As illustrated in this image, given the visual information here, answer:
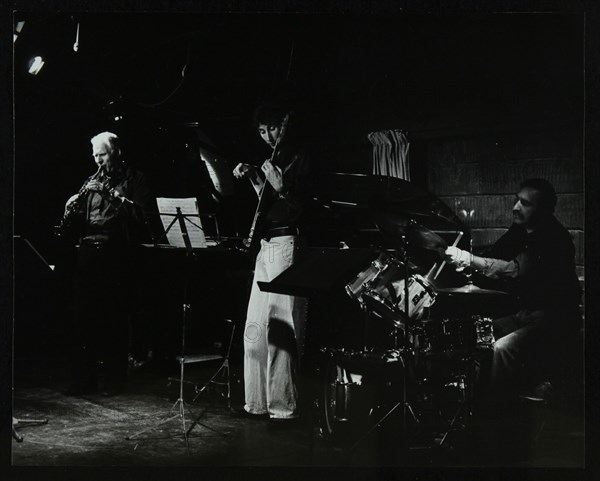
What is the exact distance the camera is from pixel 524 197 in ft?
12.2

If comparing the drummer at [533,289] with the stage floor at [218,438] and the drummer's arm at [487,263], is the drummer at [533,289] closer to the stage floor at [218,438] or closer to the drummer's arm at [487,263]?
the drummer's arm at [487,263]

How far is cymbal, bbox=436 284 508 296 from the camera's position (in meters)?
3.55

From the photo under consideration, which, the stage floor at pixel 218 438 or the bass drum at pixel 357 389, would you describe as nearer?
the bass drum at pixel 357 389

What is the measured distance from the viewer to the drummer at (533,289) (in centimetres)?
369

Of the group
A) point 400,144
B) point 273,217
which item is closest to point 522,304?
point 400,144

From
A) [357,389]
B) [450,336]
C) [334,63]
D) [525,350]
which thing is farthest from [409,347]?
[334,63]

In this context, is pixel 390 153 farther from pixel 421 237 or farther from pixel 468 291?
pixel 468 291

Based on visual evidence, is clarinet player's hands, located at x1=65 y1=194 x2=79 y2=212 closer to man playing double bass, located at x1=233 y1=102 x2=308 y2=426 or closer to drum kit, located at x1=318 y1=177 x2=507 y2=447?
man playing double bass, located at x1=233 y1=102 x2=308 y2=426

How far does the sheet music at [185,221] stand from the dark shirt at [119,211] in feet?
0.58

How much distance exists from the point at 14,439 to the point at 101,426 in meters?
0.45

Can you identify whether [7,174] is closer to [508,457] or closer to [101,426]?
[101,426]

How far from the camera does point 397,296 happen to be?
3.53 m

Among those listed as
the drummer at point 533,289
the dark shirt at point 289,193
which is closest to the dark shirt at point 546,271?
the drummer at point 533,289

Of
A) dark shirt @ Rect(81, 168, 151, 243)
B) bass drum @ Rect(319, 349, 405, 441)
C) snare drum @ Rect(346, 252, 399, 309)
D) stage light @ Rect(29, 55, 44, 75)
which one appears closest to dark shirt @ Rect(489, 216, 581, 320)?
snare drum @ Rect(346, 252, 399, 309)
